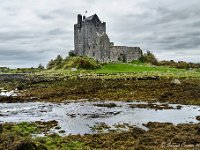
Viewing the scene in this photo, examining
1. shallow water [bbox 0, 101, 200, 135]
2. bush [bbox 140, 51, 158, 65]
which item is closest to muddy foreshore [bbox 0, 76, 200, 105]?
shallow water [bbox 0, 101, 200, 135]

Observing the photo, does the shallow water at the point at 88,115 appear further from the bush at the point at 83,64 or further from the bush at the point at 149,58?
the bush at the point at 149,58

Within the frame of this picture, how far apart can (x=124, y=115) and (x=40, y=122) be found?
277 inches

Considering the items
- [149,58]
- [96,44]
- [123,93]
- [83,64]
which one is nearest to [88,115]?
[123,93]

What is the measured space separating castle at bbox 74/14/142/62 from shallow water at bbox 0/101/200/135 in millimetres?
60264

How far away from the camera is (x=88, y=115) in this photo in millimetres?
30359

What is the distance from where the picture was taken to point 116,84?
5391 centimetres

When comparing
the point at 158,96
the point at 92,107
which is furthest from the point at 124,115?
the point at 158,96

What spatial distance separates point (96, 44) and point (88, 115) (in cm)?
6879

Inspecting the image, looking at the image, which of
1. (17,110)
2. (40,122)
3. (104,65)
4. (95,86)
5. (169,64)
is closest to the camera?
(40,122)

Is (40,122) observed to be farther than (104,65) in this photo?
No

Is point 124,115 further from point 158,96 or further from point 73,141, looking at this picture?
point 158,96

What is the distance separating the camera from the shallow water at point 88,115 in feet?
85.8

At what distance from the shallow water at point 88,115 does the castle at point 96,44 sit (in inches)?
2373

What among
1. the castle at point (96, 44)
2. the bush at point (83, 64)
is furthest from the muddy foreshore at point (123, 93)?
the castle at point (96, 44)
